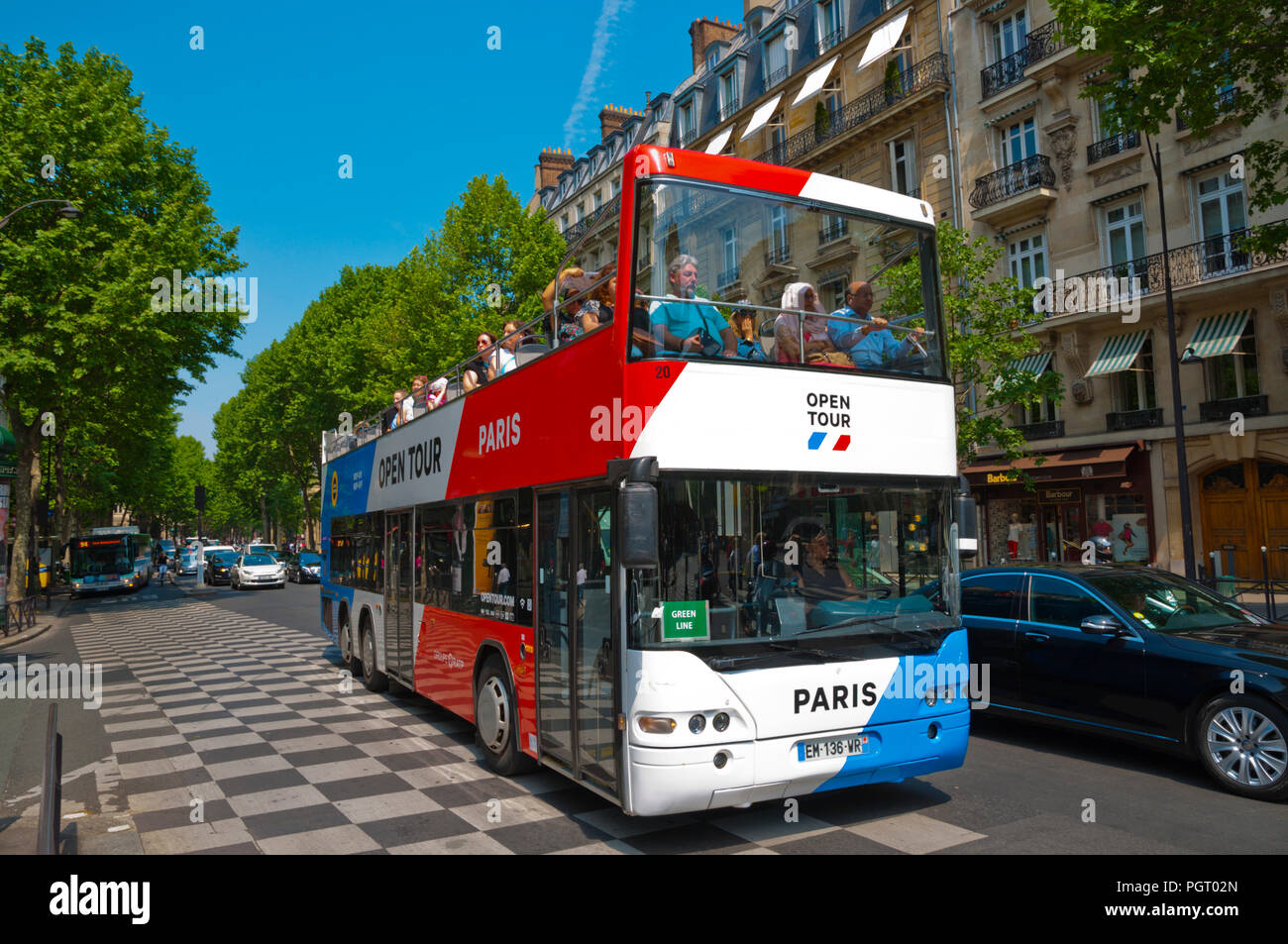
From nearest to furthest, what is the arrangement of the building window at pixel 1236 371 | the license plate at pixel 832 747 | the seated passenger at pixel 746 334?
the license plate at pixel 832 747 < the seated passenger at pixel 746 334 < the building window at pixel 1236 371

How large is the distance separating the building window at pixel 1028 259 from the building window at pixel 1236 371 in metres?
5.47

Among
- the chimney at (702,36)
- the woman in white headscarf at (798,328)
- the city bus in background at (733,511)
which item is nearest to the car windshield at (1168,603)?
the city bus in background at (733,511)

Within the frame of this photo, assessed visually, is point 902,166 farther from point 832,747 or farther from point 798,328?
point 832,747

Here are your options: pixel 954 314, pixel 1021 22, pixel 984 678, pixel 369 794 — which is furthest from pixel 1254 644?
pixel 1021 22

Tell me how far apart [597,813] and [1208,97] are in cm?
1200

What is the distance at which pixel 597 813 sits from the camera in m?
6.10

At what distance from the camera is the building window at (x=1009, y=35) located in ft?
85.1

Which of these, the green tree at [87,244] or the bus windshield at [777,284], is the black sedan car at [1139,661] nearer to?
the bus windshield at [777,284]

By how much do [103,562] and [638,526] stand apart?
4212 centimetres

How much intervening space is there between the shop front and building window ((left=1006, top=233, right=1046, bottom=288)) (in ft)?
17.0

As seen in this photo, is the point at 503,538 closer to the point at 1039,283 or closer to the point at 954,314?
the point at 954,314

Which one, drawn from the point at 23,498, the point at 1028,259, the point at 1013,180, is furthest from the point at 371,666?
the point at 23,498

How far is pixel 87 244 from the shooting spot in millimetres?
25391

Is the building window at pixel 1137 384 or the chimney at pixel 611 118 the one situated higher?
the chimney at pixel 611 118
